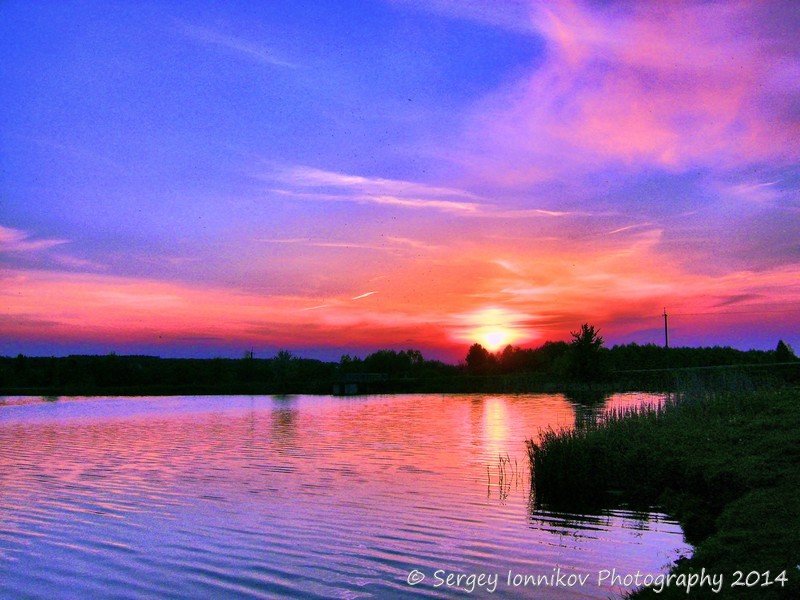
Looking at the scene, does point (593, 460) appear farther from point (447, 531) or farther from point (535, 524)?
point (447, 531)

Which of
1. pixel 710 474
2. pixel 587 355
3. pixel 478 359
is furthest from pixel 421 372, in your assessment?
pixel 710 474

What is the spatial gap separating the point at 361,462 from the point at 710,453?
49.8 feet

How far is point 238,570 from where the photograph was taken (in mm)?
13438

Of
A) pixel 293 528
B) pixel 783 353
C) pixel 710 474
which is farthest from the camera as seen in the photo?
pixel 783 353

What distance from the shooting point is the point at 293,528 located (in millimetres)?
16938

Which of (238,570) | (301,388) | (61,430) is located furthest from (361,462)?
(301,388)

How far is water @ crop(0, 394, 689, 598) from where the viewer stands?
508 inches

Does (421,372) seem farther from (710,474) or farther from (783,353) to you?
(710,474)

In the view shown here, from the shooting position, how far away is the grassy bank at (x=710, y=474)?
1027 cm

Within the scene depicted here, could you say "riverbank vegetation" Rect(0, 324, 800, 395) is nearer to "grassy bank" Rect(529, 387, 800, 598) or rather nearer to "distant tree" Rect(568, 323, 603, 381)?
"distant tree" Rect(568, 323, 603, 381)

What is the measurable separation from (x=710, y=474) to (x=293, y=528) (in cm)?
1080

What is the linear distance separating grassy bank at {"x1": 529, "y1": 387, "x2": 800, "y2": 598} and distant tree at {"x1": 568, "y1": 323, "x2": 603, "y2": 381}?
6085 centimetres

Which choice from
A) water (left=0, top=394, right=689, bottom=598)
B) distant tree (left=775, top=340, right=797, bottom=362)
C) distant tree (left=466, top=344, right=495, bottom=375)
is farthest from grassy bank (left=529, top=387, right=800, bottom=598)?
distant tree (left=466, top=344, right=495, bottom=375)

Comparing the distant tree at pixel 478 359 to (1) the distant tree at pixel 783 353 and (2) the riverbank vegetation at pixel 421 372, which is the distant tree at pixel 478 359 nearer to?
(2) the riverbank vegetation at pixel 421 372
